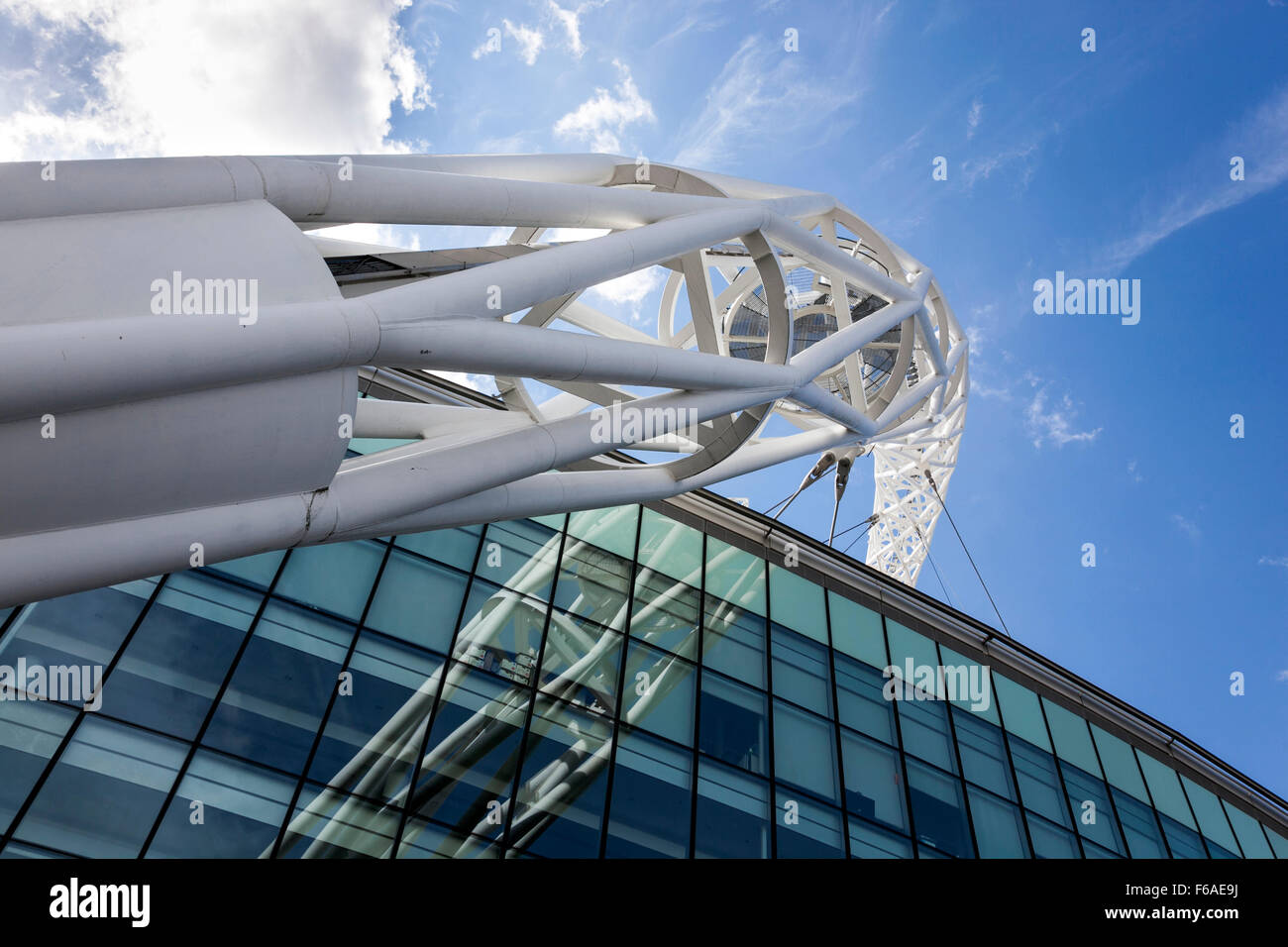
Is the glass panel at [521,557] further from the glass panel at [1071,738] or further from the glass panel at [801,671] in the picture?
the glass panel at [1071,738]

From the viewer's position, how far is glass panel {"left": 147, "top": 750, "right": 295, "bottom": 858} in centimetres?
1388

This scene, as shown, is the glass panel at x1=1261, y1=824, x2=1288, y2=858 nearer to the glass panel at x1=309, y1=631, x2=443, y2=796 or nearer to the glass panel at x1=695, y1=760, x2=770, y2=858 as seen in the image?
the glass panel at x1=695, y1=760, x2=770, y2=858

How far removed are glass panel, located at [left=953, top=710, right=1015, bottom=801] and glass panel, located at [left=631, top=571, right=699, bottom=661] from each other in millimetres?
7268

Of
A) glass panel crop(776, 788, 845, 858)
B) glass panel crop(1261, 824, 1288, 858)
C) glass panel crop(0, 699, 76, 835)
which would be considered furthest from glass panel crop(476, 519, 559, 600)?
glass panel crop(1261, 824, 1288, 858)

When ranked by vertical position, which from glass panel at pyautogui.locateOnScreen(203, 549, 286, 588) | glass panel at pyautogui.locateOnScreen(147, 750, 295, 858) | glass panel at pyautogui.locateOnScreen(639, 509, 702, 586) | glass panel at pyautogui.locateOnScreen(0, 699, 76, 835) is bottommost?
glass panel at pyautogui.locateOnScreen(147, 750, 295, 858)

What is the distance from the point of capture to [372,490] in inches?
399

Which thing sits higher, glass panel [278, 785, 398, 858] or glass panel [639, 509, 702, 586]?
glass panel [639, 509, 702, 586]

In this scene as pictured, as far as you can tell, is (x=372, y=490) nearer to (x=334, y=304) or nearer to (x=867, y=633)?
(x=334, y=304)

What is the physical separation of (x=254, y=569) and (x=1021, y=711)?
19.0m

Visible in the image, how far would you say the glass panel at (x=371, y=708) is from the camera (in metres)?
15.6

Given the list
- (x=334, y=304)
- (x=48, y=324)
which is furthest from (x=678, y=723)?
(x=48, y=324)

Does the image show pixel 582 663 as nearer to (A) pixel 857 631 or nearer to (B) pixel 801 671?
(B) pixel 801 671

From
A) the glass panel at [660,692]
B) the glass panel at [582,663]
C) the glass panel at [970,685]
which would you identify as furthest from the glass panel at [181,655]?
the glass panel at [970,685]
